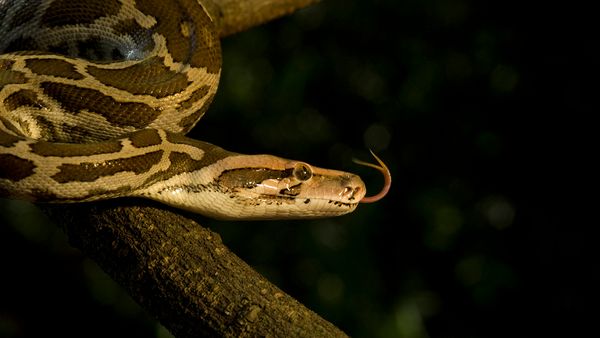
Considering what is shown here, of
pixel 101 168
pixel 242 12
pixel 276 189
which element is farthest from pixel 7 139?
pixel 242 12

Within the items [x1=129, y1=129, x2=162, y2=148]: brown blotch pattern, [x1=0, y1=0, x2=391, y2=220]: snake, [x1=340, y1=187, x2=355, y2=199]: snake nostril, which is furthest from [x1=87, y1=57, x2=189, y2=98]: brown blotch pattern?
[x1=340, y1=187, x2=355, y2=199]: snake nostril

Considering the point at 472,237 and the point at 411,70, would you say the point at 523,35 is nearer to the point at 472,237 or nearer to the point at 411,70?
the point at 411,70

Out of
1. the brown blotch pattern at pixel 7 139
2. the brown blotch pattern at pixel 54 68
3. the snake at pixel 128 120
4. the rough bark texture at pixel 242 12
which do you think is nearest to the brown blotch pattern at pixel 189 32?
the snake at pixel 128 120

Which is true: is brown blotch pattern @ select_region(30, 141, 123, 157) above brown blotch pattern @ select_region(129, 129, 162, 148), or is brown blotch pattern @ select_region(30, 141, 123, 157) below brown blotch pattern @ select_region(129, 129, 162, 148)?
above

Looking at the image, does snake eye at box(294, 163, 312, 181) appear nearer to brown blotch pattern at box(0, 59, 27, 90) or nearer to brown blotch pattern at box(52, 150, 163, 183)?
brown blotch pattern at box(52, 150, 163, 183)

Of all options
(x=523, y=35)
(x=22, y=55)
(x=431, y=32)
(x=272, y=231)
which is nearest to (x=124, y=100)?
(x=22, y=55)

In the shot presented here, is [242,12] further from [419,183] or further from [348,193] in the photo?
[419,183]

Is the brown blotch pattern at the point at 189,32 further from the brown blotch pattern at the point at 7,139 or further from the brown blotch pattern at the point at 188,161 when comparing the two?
the brown blotch pattern at the point at 7,139
